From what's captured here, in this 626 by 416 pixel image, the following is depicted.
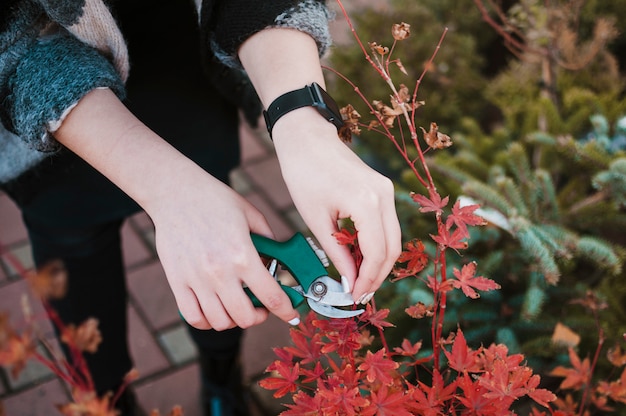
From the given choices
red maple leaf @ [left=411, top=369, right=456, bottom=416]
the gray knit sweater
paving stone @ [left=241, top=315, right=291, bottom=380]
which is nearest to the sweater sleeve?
the gray knit sweater

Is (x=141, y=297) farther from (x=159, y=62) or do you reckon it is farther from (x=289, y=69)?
(x=289, y=69)

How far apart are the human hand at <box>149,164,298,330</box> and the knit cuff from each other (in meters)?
0.23

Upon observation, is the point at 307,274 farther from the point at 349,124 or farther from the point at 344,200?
the point at 349,124

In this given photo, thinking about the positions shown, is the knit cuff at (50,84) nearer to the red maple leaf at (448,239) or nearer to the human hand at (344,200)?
the human hand at (344,200)

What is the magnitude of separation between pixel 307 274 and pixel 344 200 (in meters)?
0.14

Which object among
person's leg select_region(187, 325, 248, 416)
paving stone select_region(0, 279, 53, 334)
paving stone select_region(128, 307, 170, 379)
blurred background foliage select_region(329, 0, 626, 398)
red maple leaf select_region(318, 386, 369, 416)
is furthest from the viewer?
paving stone select_region(0, 279, 53, 334)

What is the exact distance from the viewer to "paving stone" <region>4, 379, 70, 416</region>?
1942 millimetres

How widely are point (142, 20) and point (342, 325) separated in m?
0.77

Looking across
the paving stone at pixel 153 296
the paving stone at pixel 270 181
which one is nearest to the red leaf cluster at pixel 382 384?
the paving stone at pixel 153 296

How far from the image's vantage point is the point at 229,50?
1.17 metres

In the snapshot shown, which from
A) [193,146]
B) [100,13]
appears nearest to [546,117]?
[193,146]

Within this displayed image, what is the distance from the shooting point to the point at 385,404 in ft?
2.83

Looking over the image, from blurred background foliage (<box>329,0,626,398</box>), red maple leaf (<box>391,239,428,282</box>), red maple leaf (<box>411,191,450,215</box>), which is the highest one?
red maple leaf (<box>411,191,450,215</box>)

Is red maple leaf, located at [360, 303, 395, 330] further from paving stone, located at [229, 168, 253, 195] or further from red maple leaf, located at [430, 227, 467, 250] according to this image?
paving stone, located at [229, 168, 253, 195]
